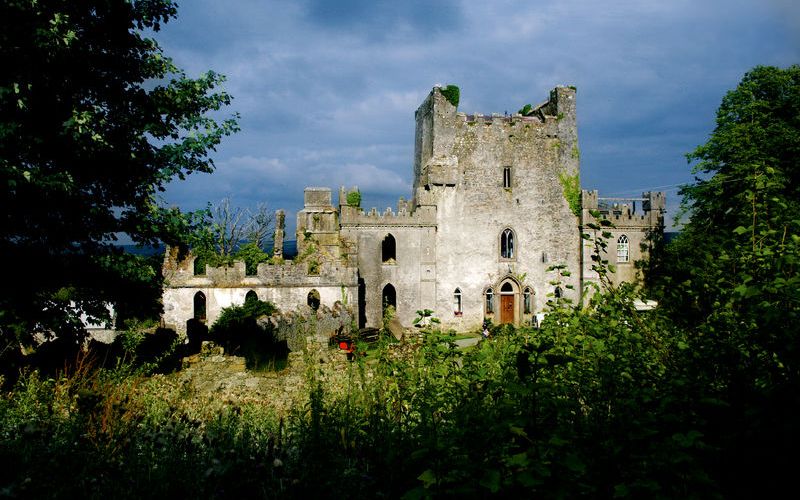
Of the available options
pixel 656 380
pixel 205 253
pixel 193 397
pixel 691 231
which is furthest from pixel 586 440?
pixel 205 253

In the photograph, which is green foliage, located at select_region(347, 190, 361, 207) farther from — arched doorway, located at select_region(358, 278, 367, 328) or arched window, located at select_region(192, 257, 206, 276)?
arched window, located at select_region(192, 257, 206, 276)

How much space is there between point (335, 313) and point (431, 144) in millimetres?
14036

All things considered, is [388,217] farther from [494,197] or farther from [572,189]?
[572,189]

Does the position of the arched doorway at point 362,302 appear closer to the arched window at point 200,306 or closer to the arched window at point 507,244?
the arched window at point 200,306

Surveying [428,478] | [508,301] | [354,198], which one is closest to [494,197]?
[508,301]

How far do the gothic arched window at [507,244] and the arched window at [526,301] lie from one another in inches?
94.5

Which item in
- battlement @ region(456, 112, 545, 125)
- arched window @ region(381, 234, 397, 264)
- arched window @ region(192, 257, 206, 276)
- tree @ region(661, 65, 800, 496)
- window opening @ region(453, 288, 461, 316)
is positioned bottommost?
window opening @ region(453, 288, 461, 316)

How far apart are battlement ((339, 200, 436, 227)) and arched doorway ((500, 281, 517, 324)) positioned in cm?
632

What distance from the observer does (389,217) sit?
31.3 meters

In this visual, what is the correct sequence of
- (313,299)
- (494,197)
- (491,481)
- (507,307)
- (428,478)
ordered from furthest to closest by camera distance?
(494,197)
(507,307)
(313,299)
(428,478)
(491,481)

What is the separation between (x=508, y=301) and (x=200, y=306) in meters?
18.8

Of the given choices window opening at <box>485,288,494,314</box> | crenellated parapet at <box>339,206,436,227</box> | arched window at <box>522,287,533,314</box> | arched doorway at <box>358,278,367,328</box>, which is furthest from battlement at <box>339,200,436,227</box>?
arched window at <box>522,287,533,314</box>

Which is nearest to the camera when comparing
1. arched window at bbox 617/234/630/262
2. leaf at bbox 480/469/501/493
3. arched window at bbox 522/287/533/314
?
leaf at bbox 480/469/501/493

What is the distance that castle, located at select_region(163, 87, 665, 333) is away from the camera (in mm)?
30828
